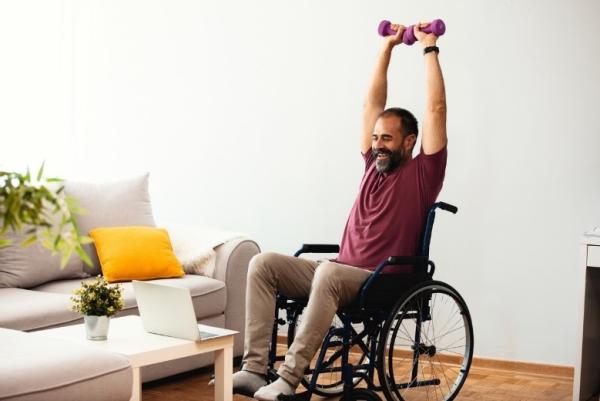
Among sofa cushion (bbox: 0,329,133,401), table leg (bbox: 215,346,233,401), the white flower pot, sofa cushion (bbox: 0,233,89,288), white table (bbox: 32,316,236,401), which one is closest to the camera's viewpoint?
sofa cushion (bbox: 0,329,133,401)

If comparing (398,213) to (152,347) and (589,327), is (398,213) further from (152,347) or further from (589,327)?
(152,347)

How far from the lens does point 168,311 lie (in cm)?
284

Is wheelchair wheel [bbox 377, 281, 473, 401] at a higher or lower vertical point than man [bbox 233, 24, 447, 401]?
lower

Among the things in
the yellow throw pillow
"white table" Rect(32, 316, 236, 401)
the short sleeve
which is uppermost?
the short sleeve

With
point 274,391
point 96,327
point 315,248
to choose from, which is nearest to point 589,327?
point 315,248

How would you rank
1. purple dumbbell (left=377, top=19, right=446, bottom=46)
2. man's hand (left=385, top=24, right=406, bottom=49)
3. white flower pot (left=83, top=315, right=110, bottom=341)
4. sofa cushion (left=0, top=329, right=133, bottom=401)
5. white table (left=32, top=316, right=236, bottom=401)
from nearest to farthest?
1. sofa cushion (left=0, top=329, right=133, bottom=401)
2. white table (left=32, top=316, right=236, bottom=401)
3. white flower pot (left=83, top=315, right=110, bottom=341)
4. purple dumbbell (left=377, top=19, right=446, bottom=46)
5. man's hand (left=385, top=24, right=406, bottom=49)

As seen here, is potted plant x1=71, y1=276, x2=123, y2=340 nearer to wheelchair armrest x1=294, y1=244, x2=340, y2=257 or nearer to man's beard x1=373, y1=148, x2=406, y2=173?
wheelchair armrest x1=294, y1=244, x2=340, y2=257

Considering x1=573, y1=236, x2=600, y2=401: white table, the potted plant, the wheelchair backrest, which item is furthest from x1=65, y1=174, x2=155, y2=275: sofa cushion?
x1=573, y1=236, x2=600, y2=401: white table

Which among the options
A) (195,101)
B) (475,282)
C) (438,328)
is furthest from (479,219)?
(195,101)

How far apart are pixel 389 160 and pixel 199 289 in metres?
1.04

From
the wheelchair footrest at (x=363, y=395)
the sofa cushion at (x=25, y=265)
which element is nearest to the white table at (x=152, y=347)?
the wheelchair footrest at (x=363, y=395)

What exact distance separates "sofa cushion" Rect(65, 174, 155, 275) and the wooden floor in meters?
0.71

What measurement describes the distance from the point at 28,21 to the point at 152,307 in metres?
3.00

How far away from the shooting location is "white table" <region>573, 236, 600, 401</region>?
11.0 feet
